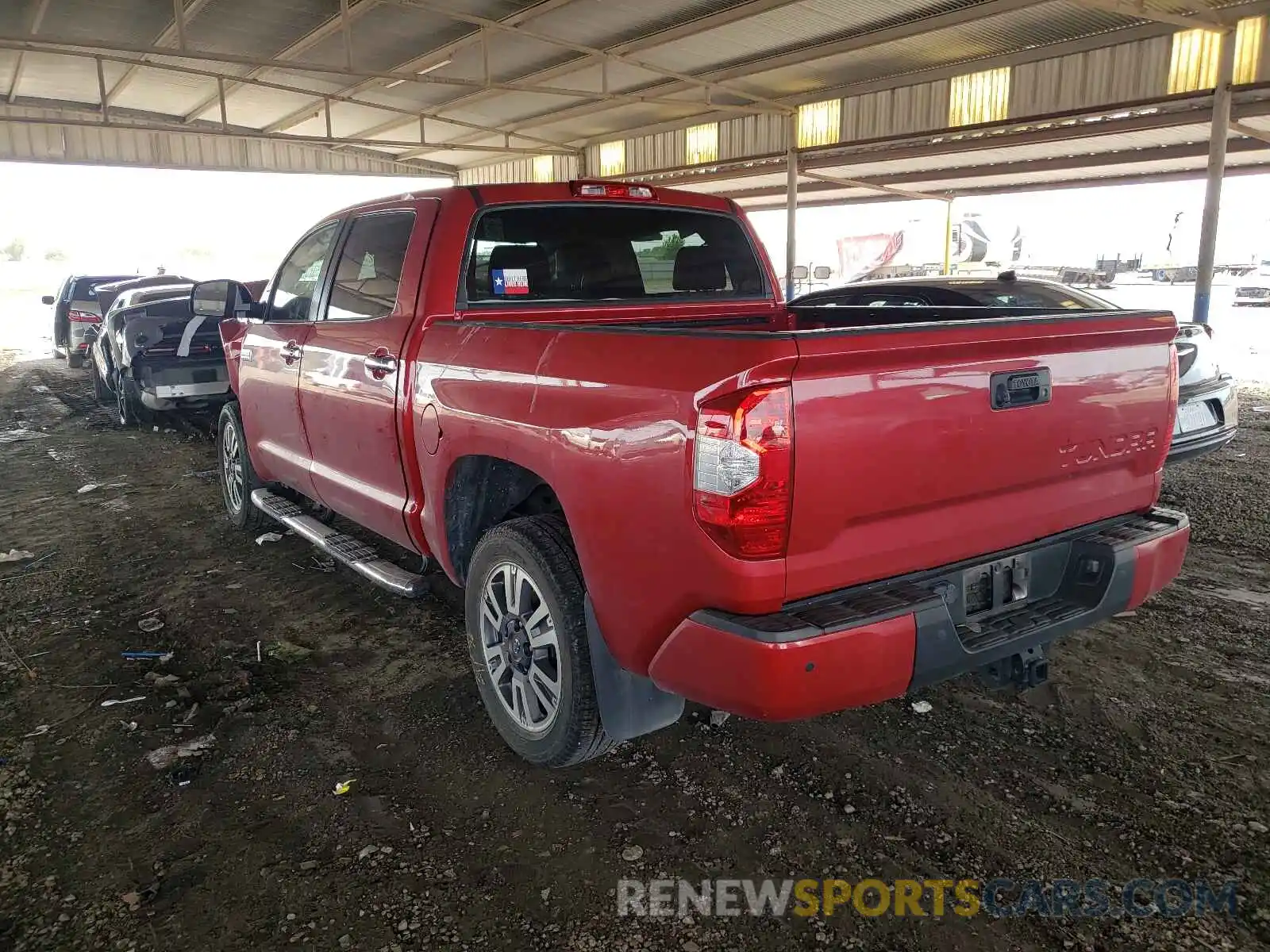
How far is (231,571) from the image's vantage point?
5.11 metres

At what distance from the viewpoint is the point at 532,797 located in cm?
284

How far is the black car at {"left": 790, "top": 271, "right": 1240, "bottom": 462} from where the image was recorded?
5859mm

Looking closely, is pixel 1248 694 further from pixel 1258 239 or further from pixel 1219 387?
pixel 1258 239

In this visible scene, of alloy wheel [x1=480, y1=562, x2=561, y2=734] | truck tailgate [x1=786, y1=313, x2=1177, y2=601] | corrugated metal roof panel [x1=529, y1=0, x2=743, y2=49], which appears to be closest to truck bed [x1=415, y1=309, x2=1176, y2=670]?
truck tailgate [x1=786, y1=313, x2=1177, y2=601]

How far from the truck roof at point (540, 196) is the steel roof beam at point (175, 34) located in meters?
9.20

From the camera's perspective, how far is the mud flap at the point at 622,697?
258 cm

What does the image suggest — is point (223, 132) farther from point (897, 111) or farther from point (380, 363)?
point (380, 363)

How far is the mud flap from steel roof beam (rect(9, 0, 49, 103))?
1391 cm

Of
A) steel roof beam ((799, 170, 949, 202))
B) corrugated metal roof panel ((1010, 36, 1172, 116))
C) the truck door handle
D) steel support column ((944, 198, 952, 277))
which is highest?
corrugated metal roof panel ((1010, 36, 1172, 116))

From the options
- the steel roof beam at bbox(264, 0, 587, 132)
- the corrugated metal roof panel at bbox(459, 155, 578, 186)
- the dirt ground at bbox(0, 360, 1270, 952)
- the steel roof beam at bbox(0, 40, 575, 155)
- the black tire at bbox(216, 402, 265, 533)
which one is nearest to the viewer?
the dirt ground at bbox(0, 360, 1270, 952)

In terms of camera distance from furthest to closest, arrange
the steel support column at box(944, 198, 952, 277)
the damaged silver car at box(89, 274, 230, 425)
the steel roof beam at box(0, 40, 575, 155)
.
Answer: the steel support column at box(944, 198, 952, 277)
the steel roof beam at box(0, 40, 575, 155)
the damaged silver car at box(89, 274, 230, 425)

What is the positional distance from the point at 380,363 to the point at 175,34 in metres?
14.1

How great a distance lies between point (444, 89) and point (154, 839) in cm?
1753

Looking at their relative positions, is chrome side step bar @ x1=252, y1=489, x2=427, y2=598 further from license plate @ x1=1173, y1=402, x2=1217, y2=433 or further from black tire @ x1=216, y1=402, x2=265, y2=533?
license plate @ x1=1173, y1=402, x2=1217, y2=433
